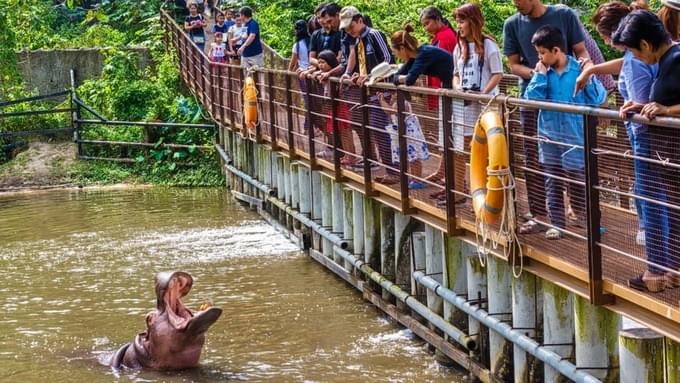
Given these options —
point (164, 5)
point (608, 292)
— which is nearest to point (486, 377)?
point (608, 292)

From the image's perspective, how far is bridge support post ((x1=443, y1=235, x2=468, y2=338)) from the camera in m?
10.4

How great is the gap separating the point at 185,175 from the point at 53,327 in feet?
40.4

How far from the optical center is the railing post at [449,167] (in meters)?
9.66

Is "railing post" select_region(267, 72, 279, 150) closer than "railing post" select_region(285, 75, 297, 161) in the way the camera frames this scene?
No

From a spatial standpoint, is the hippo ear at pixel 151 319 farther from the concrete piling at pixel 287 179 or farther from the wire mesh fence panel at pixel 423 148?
the concrete piling at pixel 287 179

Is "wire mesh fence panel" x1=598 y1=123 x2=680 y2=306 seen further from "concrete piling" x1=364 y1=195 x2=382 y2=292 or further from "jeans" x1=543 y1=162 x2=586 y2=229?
"concrete piling" x1=364 y1=195 x2=382 y2=292

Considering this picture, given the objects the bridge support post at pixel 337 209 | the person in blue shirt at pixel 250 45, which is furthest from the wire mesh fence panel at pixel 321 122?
the person in blue shirt at pixel 250 45

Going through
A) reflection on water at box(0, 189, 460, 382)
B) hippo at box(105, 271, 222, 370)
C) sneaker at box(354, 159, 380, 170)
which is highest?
sneaker at box(354, 159, 380, 170)

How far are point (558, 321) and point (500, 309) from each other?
3.55ft

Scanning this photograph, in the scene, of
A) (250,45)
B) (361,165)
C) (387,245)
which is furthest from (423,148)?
(250,45)

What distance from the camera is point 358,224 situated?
13.5 metres

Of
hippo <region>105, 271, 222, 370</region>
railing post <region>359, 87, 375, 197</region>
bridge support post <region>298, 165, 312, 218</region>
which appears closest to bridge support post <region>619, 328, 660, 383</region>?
hippo <region>105, 271, 222, 370</region>

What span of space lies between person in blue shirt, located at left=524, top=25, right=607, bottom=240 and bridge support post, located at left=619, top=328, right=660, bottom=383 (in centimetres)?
100

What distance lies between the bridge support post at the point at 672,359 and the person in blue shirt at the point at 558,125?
1.18 metres
